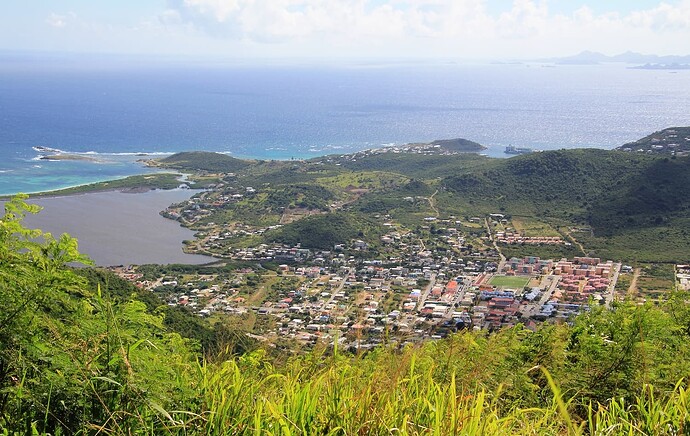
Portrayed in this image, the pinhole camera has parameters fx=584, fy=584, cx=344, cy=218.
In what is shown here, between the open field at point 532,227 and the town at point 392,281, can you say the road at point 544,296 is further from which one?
the open field at point 532,227

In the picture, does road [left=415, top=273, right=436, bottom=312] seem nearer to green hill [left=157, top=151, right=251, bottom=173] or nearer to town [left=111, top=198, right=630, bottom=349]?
town [left=111, top=198, right=630, bottom=349]

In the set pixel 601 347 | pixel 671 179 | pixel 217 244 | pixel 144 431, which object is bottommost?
pixel 217 244

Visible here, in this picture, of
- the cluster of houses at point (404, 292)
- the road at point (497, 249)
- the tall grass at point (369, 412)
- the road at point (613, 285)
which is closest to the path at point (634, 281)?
the road at point (613, 285)

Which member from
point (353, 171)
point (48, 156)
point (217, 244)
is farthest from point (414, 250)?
point (48, 156)

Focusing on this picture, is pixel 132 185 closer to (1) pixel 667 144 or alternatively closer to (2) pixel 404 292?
(2) pixel 404 292

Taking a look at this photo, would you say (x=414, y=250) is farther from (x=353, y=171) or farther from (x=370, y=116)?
(x=370, y=116)

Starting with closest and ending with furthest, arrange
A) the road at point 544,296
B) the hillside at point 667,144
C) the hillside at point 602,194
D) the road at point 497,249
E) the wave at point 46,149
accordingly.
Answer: the road at point 544,296 < the road at point 497,249 < the hillside at point 602,194 < the hillside at point 667,144 < the wave at point 46,149
